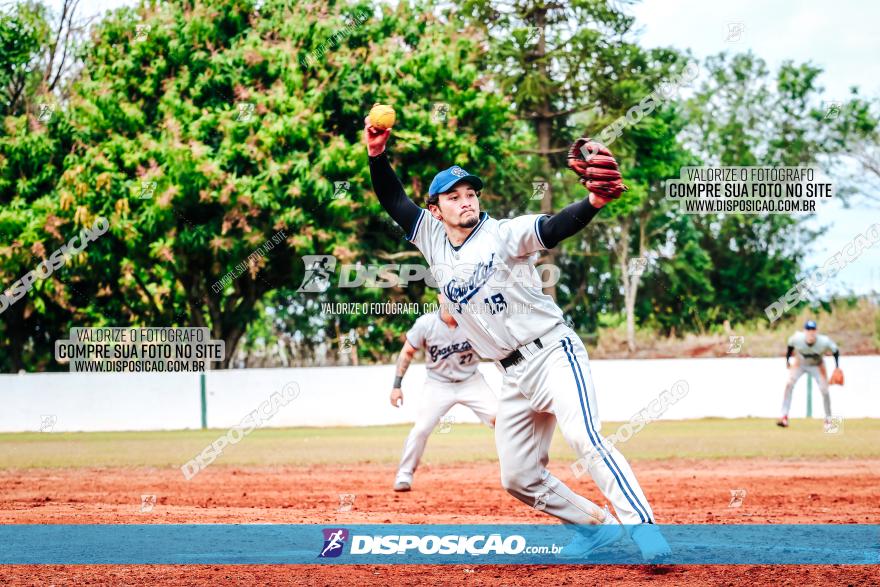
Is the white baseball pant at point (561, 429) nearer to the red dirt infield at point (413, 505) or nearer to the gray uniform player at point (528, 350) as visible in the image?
the gray uniform player at point (528, 350)

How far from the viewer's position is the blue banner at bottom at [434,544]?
625cm

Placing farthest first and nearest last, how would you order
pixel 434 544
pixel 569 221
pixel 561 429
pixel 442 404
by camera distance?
pixel 442 404 → pixel 434 544 → pixel 561 429 → pixel 569 221

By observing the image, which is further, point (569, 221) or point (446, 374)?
point (446, 374)

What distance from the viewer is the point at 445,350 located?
446 inches

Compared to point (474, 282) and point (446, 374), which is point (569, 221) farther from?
point (446, 374)

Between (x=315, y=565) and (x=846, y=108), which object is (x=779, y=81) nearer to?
(x=846, y=108)

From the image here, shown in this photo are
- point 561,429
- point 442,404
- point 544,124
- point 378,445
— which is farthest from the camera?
point 544,124

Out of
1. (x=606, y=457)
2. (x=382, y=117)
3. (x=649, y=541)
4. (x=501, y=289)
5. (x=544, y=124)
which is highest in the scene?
(x=544, y=124)

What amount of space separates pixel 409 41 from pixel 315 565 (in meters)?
23.7

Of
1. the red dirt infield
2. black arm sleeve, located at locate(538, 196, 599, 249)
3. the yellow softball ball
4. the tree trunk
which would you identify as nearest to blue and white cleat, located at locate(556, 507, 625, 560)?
the red dirt infield

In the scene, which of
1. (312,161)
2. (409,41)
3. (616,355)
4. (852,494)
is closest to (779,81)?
(616,355)

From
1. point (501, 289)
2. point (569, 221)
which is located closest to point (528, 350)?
point (501, 289)

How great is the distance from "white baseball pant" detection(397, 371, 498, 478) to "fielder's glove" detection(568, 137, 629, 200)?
571 cm

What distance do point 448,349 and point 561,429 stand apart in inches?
212
